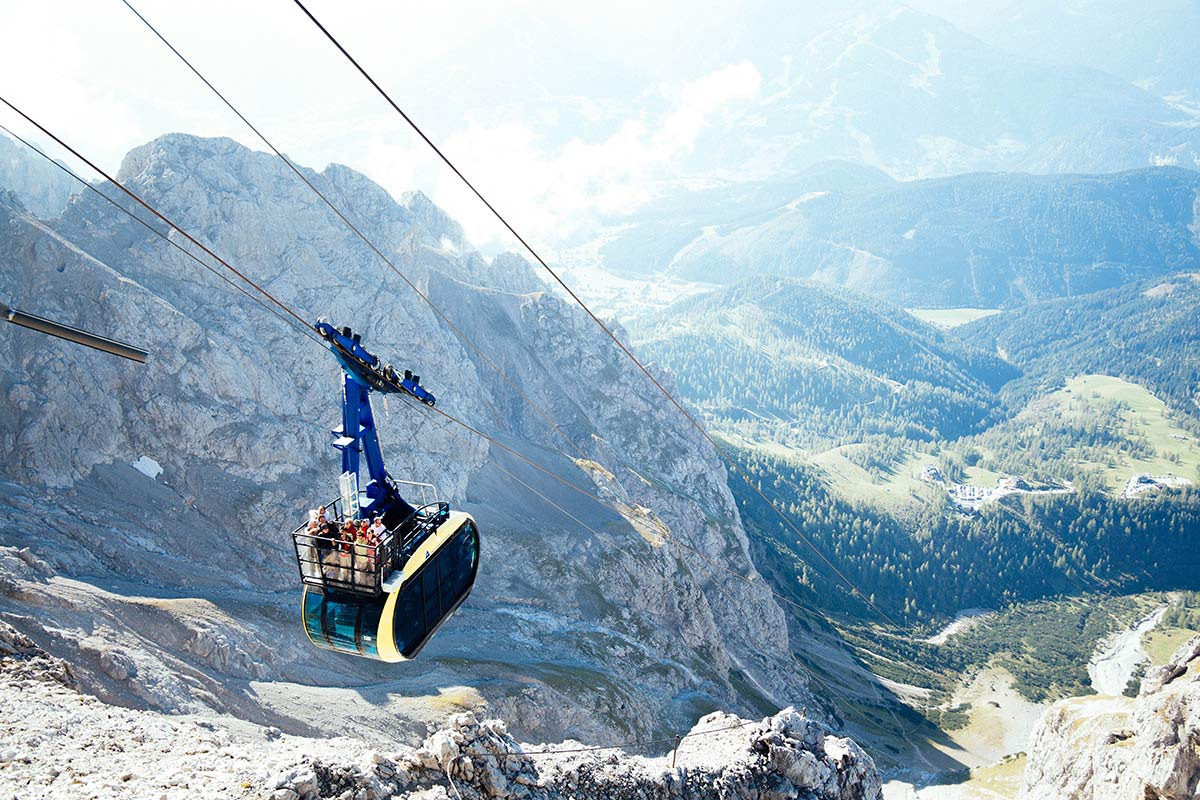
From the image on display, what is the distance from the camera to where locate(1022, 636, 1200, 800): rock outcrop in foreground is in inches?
1912

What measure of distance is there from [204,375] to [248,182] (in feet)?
122

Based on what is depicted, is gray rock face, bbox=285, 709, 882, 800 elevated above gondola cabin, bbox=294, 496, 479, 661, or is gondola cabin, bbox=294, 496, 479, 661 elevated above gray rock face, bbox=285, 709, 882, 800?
gondola cabin, bbox=294, 496, 479, 661

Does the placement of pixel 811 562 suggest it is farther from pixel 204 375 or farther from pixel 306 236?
pixel 204 375

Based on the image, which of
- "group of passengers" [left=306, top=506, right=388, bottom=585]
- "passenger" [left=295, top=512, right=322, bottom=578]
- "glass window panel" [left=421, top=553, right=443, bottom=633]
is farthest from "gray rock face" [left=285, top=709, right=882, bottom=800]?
"group of passengers" [left=306, top=506, right=388, bottom=585]

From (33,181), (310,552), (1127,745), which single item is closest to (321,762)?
(310,552)

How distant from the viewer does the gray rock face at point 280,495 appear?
175 feet

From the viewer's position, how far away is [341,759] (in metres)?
26.8

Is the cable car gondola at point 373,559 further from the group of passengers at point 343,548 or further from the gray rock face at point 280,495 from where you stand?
→ the gray rock face at point 280,495

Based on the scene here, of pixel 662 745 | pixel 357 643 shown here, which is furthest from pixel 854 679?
pixel 357 643

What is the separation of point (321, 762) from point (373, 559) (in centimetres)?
743

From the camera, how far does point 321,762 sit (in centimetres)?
2616

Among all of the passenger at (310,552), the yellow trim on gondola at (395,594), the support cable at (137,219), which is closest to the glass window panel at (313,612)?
the passenger at (310,552)

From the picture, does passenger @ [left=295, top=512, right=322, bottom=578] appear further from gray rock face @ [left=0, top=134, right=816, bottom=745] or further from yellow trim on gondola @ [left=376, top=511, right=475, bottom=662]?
gray rock face @ [left=0, top=134, right=816, bottom=745]

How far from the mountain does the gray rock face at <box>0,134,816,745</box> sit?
34521mm
